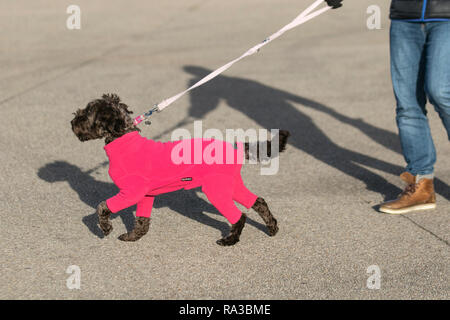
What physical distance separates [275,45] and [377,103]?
3.77 m

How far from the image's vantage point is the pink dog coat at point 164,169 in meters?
4.20

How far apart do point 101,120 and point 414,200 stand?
2.55 metres

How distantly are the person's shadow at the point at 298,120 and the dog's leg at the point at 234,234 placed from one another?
162 centimetres

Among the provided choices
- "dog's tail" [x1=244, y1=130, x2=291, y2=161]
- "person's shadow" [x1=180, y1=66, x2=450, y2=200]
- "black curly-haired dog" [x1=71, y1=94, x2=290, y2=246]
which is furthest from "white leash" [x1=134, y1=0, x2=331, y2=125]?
"person's shadow" [x1=180, y1=66, x2=450, y2=200]

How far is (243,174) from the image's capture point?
6094 mm

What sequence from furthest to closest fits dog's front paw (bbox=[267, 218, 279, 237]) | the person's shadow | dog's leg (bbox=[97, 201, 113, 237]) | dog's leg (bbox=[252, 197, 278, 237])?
the person's shadow < dog's front paw (bbox=[267, 218, 279, 237]) < dog's leg (bbox=[252, 197, 278, 237]) < dog's leg (bbox=[97, 201, 113, 237])

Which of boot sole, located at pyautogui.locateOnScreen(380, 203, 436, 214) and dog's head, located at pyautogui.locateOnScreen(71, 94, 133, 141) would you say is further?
boot sole, located at pyautogui.locateOnScreen(380, 203, 436, 214)

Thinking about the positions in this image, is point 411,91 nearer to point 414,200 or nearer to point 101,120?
point 414,200

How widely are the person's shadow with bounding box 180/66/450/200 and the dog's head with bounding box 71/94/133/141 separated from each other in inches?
98.8

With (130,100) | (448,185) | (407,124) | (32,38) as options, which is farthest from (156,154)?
(32,38)

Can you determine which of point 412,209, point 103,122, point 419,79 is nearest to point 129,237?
point 103,122

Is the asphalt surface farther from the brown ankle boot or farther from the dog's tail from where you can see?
the dog's tail

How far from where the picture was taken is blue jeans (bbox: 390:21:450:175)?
4.86m

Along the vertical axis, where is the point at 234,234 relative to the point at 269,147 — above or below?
below
